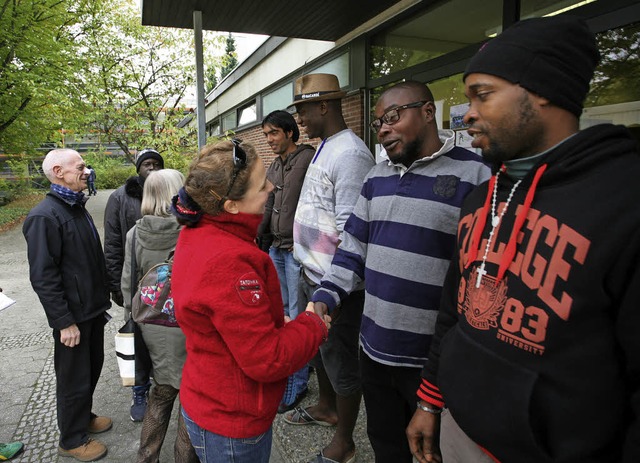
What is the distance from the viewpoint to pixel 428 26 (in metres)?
4.92

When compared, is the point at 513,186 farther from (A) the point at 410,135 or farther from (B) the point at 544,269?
(A) the point at 410,135

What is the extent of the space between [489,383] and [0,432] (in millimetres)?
3656

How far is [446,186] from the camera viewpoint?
183cm

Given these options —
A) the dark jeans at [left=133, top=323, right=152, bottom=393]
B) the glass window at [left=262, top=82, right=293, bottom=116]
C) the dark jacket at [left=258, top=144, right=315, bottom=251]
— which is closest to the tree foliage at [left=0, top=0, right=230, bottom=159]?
the glass window at [left=262, top=82, right=293, bottom=116]

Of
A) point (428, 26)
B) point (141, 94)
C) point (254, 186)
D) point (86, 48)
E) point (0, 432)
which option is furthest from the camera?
point (86, 48)

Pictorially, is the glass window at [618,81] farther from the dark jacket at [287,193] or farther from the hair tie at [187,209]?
the hair tie at [187,209]

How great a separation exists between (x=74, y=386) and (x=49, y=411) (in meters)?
0.96

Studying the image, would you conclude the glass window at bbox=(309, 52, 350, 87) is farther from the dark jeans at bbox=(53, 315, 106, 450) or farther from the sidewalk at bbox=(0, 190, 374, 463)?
the dark jeans at bbox=(53, 315, 106, 450)

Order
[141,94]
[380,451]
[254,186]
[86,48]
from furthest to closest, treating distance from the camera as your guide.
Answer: [86,48]
[141,94]
[380,451]
[254,186]

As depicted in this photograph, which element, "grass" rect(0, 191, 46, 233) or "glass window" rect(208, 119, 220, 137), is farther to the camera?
"glass window" rect(208, 119, 220, 137)

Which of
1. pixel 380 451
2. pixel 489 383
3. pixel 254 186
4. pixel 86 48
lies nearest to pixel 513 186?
pixel 489 383

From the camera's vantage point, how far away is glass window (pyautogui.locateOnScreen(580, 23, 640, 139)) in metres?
2.86

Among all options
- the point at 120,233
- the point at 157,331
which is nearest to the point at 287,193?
the point at 120,233

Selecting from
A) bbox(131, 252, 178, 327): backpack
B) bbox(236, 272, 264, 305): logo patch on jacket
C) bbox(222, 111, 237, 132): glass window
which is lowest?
bbox(131, 252, 178, 327): backpack
